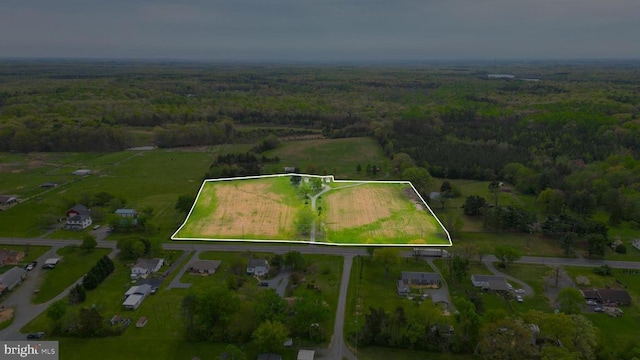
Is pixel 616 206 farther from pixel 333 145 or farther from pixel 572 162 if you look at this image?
pixel 333 145

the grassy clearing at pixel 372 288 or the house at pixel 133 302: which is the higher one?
the house at pixel 133 302

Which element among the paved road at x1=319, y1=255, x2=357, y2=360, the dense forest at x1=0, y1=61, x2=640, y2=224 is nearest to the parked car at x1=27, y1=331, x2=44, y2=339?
the paved road at x1=319, y1=255, x2=357, y2=360

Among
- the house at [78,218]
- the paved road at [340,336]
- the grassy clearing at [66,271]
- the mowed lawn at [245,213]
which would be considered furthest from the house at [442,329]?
the house at [78,218]

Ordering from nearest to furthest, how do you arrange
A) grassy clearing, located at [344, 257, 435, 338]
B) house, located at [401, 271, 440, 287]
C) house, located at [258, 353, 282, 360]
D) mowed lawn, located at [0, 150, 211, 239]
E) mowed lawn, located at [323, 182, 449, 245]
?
house, located at [258, 353, 282, 360] < grassy clearing, located at [344, 257, 435, 338] < house, located at [401, 271, 440, 287] < mowed lawn, located at [323, 182, 449, 245] < mowed lawn, located at [0, 150, 211, 239]

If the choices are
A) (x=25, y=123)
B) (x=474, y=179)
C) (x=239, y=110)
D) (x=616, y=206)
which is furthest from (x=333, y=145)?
(x=25, y=123)

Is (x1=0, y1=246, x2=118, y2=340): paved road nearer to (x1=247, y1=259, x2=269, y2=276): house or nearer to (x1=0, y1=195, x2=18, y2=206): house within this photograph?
(x1=247, y1=259, x2=269, y2=276): house

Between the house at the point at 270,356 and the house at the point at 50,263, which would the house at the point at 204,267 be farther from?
the house at the point at 270,356

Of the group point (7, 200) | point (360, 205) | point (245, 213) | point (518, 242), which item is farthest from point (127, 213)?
point (518, 242)
